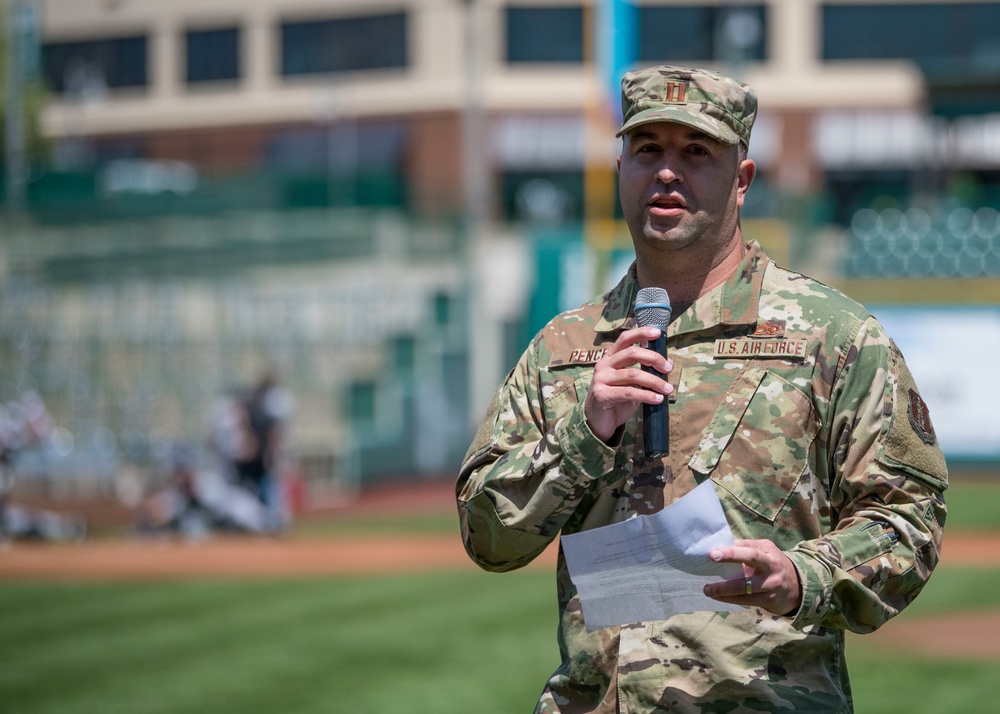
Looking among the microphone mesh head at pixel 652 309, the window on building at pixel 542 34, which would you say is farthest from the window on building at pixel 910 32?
the microphone mesh head at pixel 652 309

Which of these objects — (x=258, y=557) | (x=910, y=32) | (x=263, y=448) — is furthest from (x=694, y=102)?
(x=910, y=32)

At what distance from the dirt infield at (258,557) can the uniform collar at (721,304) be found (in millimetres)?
11062

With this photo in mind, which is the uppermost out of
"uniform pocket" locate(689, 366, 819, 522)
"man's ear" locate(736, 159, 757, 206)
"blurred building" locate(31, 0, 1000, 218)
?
"blurred building" locate(31, 0, 1000, 218)

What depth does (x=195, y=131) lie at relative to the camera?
49688 millimetres

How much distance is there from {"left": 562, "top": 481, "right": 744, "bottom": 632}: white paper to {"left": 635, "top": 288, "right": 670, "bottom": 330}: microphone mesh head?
0.36 meters

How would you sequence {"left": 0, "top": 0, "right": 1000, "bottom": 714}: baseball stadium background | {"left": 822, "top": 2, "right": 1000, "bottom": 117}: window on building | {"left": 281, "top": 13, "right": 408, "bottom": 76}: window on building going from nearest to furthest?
{"left": 0, "top": 0, "right": 1000, "bottom": 714}: baseball stadium background
{"left": 822, "top": 2, "right": 1000, "bottom": 117}: window on building
{"left": 281, "top": 13, "right": 408, "bottom": 76}: window on building

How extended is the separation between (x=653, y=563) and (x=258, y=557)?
1284cm

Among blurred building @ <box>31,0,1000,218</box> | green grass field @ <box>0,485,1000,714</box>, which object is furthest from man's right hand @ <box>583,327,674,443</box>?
blurred building @ <box>31,0,1000,218</box>

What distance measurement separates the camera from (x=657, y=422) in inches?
109

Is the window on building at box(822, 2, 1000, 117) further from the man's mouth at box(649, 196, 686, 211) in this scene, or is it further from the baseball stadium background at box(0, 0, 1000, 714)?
the man's mouth at box(649, 196, 686, 211)

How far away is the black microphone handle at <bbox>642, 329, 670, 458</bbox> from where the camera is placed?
9.05 ft

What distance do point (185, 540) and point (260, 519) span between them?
40.1 inches

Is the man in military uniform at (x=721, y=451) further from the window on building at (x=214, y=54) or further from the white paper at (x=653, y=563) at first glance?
the window on building at (x=214, y=54)

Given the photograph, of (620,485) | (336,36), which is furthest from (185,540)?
(336,36)
